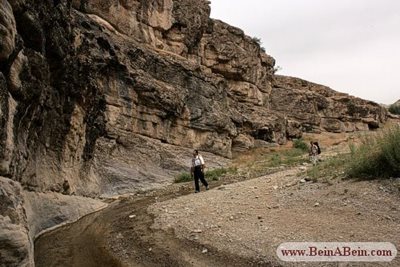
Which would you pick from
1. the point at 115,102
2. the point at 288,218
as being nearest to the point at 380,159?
the point at 288,218

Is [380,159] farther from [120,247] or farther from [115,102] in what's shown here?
[115,102]

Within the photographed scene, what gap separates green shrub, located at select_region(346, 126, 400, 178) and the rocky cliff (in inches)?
386

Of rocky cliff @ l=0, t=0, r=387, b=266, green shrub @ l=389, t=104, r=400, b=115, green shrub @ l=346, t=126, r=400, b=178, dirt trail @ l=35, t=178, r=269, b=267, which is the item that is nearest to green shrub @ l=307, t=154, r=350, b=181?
green shrub @ l=346, t=126, r=400, b=178

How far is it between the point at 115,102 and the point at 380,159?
18885 millimetres

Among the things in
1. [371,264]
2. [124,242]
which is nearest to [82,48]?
[124,242]

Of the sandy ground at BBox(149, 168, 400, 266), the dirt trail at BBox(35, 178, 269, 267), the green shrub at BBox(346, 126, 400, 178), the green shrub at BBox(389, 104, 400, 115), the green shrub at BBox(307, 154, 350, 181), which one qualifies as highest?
the green shrub at BBox(389, 104, 400, 115)

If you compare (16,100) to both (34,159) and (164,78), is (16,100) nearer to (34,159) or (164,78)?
(34,159)

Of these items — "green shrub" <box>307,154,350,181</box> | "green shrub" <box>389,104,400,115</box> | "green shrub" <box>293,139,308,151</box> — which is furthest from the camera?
"green shrub" <box>389,104,400,115</box>

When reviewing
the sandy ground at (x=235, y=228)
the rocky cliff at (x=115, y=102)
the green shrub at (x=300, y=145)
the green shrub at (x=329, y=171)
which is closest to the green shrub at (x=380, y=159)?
the sandy ground at (x=235, y=228)

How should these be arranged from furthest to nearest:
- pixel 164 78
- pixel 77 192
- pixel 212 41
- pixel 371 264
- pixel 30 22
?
pixel 212 41 < pixel 164 78 < pixel 77 192 < pixel 30 22 < pixel 371 264

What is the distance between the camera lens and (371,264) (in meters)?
7.91

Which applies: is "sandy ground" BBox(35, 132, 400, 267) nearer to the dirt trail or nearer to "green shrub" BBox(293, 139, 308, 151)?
the dirt trail

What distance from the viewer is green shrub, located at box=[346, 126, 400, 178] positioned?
1215cm

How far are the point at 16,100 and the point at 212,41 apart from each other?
3782 centimetres
